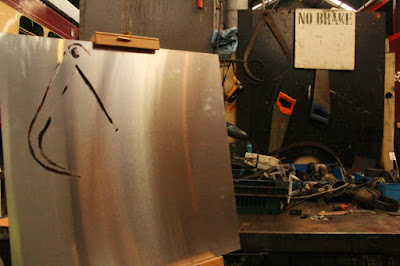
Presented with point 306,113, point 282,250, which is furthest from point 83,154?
point 306,113

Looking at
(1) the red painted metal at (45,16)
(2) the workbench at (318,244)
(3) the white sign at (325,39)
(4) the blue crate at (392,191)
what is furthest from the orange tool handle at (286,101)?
(1) the red painted metal at (45,16)

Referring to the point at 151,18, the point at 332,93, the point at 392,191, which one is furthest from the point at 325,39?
the point at 151,18

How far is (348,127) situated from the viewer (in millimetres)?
2291

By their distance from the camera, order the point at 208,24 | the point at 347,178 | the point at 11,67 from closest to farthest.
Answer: the point at 11,67
the point at 208,24
the point at 347,178

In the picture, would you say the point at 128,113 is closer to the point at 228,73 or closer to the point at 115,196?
the point at 115,196

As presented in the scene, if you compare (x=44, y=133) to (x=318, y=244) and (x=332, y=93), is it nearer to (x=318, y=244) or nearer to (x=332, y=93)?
(x=318, y=244)

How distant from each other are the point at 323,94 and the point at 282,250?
1.47 m

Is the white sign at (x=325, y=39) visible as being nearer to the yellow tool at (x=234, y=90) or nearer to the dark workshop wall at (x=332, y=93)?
the dark workshop wall at (x=332, y=93)

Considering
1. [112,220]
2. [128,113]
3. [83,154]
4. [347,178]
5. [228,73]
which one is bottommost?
[347,178]

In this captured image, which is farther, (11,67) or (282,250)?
(282,250)

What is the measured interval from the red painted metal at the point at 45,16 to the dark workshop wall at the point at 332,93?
1658mm

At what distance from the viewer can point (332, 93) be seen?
2279 mm

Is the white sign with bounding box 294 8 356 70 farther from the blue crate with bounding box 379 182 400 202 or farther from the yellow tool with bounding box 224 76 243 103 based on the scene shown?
the blue crate with bounding box 379 182 400 202

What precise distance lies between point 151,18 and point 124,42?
1.06 m
